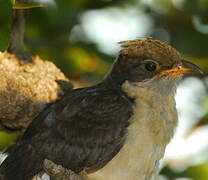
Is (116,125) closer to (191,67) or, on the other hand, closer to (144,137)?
(144,137)

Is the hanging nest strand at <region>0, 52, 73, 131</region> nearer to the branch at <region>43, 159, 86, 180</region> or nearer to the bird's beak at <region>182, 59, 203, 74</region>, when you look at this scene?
the branch at <region>43, 159, 86, 180</region>

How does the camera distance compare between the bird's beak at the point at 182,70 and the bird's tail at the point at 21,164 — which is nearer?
the bird's tail at the point at 21,164

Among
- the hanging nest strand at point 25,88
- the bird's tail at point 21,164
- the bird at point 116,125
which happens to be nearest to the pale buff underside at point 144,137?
the bird at point 116,125

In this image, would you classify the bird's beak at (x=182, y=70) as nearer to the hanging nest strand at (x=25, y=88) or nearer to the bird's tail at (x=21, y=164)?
the hanging nest strand at (x=25, y=88)

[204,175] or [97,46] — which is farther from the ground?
[97,46]

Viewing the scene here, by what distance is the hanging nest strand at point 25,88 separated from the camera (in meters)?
5.11

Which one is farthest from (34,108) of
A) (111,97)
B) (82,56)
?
(82,56)

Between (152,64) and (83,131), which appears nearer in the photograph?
(83,131)

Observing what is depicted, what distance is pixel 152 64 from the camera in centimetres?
517

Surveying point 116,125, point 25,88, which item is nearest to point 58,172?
point 116,125

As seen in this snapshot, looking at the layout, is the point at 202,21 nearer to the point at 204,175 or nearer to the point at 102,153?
the point at 204,175

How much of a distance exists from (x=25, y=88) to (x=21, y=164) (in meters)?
0.73

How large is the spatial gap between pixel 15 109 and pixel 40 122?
293mm

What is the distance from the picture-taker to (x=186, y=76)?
6.27 m
